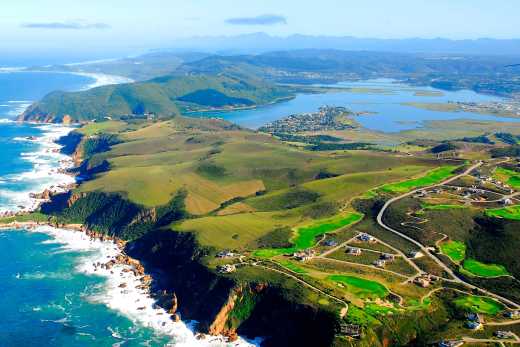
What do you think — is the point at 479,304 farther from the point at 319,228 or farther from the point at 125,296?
the point at 125,296

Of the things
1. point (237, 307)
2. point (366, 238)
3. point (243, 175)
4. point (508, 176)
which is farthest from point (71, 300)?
point (508, 176)

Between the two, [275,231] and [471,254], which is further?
[275,231]

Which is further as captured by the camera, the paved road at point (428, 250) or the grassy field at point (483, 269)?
the grassy field at point (483, 269)

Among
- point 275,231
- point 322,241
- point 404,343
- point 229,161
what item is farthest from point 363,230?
point 229,161

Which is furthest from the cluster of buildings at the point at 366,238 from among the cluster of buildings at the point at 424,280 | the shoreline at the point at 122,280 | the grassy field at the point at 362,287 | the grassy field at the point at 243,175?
the shoreline at the point at 122,280

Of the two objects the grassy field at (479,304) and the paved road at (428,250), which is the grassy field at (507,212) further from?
the grassy field at (479,304)

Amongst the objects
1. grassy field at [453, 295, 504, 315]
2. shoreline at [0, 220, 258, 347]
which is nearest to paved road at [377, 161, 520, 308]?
grassy field at [453, 295, 504, 315]

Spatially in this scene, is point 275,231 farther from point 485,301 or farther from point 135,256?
point 485,301

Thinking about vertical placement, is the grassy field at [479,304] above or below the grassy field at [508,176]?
below
